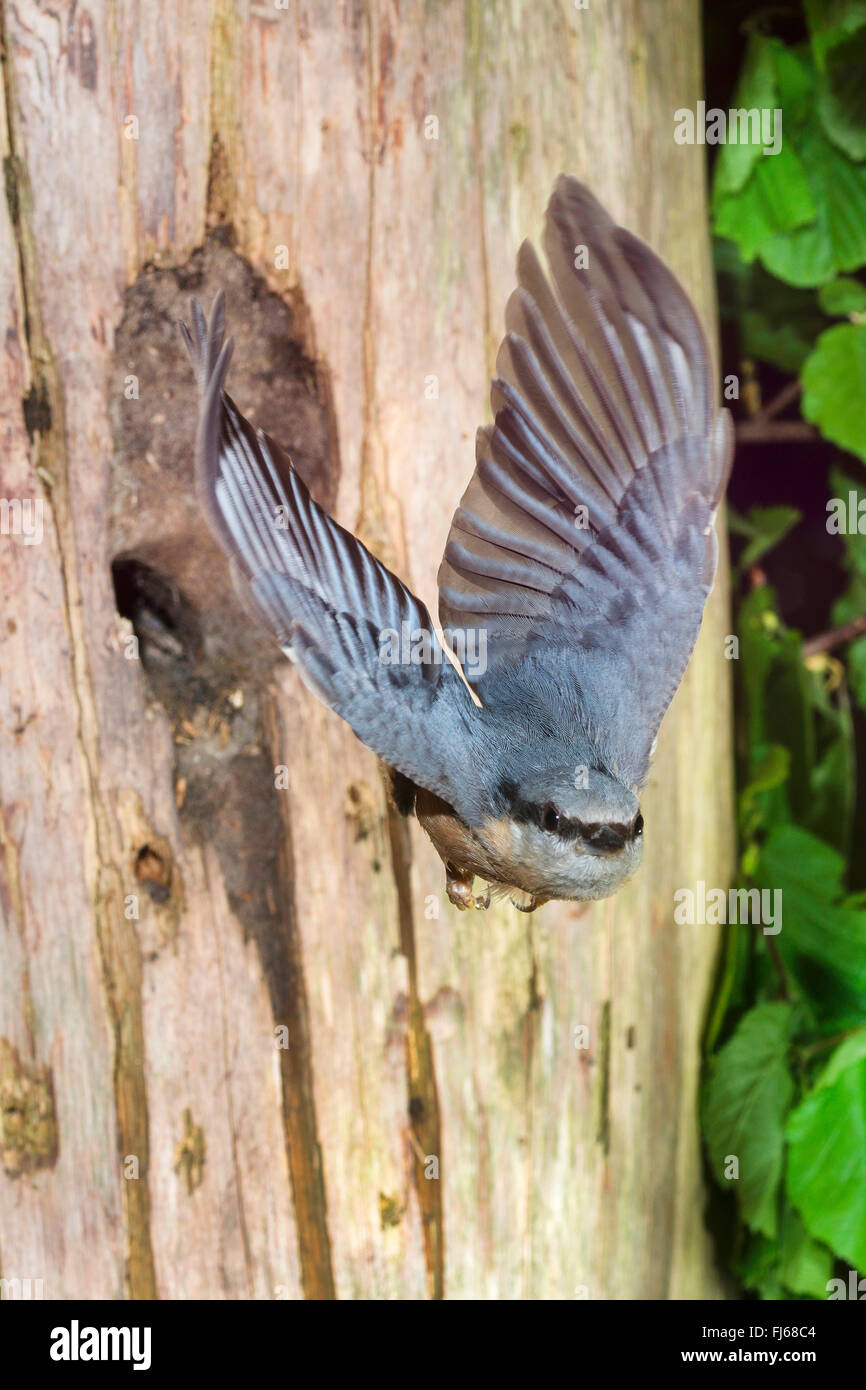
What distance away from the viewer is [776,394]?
180 cm

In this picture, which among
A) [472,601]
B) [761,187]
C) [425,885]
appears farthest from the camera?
[761,187]

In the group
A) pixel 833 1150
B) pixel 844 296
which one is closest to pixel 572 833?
pixel 833 1150

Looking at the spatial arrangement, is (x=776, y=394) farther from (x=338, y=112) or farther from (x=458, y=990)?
(x=458, y=990)

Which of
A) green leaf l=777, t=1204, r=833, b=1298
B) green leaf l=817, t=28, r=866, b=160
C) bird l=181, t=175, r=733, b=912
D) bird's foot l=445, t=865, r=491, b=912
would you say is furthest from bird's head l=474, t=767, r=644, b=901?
green leaf l=817, t=28, r=866, b=160

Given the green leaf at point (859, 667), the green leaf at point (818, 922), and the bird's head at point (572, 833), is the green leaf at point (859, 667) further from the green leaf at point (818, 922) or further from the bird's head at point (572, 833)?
the bird's head at point (572, 833)

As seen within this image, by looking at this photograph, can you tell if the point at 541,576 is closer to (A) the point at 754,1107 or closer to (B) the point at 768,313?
(A) the point at 754,1107

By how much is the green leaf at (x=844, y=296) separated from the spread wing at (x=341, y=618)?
1.08 metres

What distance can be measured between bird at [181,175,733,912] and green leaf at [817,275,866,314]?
3.00 feet

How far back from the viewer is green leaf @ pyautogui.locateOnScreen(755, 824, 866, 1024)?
1388mm

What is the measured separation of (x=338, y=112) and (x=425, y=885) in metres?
0.69

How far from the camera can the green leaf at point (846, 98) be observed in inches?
52.6

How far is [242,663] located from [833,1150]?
88 cm

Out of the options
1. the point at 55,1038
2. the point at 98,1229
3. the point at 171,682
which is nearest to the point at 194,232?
the point at 171,682

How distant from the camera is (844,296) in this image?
4.92 feet
